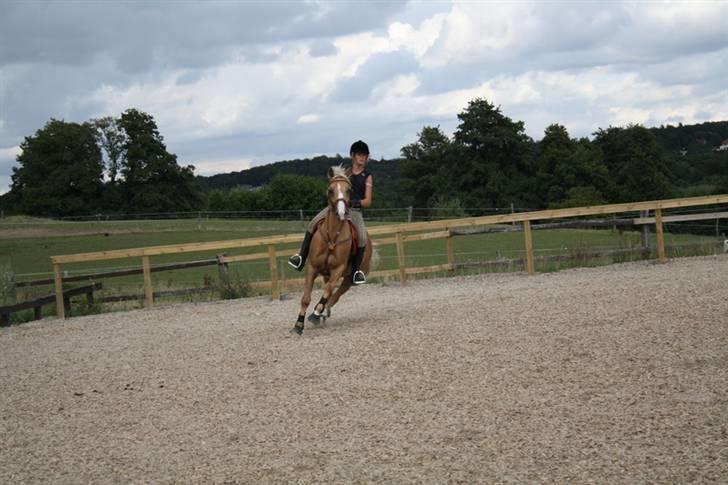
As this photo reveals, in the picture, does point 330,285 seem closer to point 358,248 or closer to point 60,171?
point 358,248

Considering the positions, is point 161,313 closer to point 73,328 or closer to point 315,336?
point 73,328

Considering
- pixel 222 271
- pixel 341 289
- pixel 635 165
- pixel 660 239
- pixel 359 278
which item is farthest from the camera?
pixel 635 165

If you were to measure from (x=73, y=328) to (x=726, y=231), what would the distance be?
3029 cm

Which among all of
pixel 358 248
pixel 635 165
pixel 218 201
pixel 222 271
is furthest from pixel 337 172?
pixel 218 201

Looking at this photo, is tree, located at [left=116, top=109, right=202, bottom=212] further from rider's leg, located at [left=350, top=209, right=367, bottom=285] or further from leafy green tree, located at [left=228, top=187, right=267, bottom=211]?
rider's leg, located at [left=350, top=209, right=367, bottom=285]

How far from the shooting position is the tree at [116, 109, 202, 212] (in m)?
80.6

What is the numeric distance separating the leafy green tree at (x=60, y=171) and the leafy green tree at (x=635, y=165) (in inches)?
1999

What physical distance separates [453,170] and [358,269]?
64964 mm

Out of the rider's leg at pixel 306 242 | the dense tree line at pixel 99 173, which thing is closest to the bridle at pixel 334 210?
the rider's leg at pixel 306 242

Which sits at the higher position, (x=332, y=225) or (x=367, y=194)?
(x=367, y=194)

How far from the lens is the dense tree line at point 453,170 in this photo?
238 ft

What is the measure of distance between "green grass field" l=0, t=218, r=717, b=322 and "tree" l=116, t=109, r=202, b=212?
75.6ft

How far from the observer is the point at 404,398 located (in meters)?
7.32

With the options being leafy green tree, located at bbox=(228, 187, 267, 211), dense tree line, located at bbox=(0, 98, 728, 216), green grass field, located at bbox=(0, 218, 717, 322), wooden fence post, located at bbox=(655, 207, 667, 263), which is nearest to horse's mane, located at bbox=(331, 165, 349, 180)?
wooden fence post, located at bbox=(655, 207, 667, 263)
